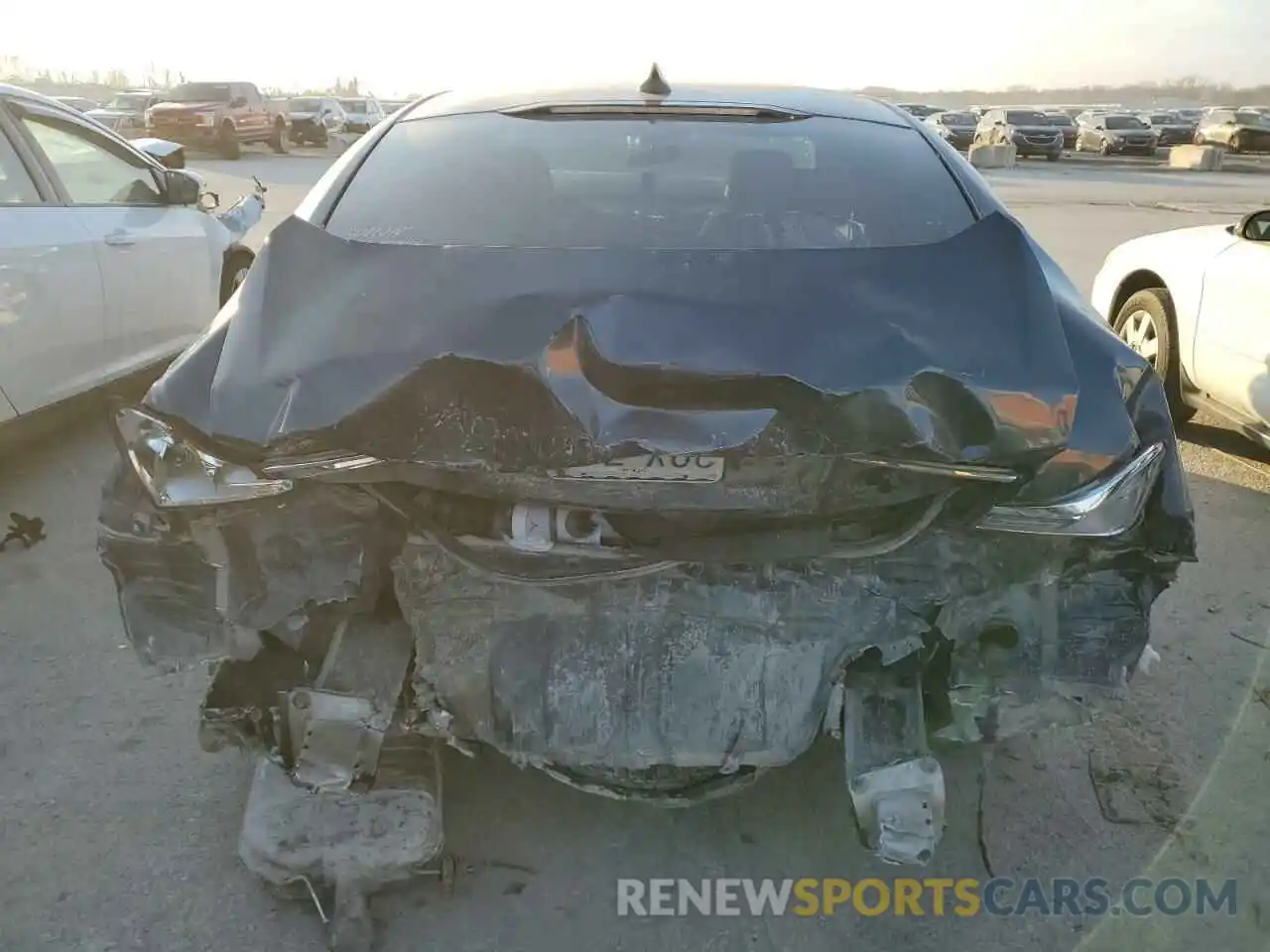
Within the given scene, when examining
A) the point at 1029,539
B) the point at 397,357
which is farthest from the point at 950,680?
the point at 397,357

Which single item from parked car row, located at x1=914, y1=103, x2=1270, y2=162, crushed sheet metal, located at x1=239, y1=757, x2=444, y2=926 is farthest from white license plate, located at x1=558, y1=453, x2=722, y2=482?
parked car row, located at x1=914, y1=103, x2=1270, y2=162

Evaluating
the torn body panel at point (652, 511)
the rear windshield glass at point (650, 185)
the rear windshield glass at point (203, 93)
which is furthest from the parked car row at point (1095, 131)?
the torn body panel at point (652, 511)

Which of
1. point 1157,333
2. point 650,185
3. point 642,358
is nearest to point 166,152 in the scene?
point 650,185

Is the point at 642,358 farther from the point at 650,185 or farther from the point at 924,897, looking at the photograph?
the point at 924,897

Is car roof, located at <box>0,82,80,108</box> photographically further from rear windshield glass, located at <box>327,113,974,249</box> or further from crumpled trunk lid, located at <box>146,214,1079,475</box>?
crumpled trunk lid, located at <box>146,214,1079,475</box>

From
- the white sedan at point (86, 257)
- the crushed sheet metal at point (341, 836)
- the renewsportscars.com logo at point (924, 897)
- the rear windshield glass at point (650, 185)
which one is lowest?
the renewsportscars.com logo at point (924, 897)

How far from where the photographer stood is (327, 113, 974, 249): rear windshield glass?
8.66ft

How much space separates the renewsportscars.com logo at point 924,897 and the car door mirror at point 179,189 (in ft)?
15.1

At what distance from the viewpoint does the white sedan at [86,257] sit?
4.56m

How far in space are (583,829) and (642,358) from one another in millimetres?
1427

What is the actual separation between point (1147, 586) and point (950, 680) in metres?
0.49

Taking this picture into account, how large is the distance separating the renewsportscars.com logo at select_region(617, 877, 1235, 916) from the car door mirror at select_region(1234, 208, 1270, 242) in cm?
365

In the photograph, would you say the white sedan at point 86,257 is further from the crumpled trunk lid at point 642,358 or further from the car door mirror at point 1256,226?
the car door mirror at point 1256,226

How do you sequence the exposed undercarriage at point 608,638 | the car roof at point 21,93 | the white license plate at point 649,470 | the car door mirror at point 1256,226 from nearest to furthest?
the white license plate at point 649,470, the exposed undercarriage at point 608,638, the car roof at point 21,93, the car door mirror at point 1256,226
